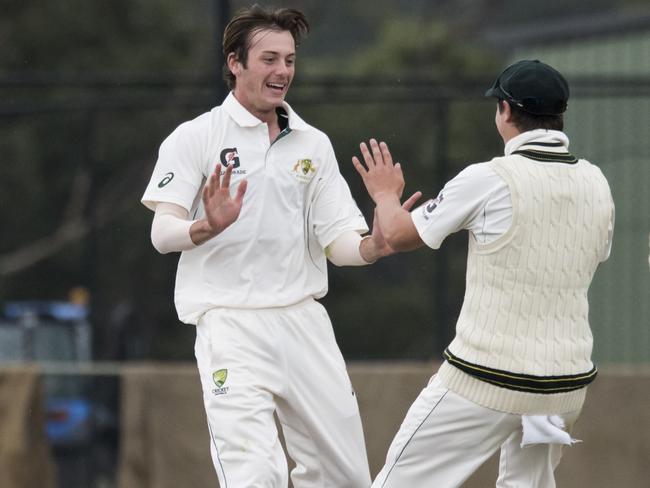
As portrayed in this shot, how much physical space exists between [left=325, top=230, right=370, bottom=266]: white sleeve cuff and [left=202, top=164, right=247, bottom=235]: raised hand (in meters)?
0.77

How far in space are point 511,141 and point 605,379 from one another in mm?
3666

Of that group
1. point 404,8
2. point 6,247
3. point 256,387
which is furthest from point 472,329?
point 404,8

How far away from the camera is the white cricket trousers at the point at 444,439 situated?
5.80m

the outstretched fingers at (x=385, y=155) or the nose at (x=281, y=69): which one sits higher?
the nose at (x=281, y=69)

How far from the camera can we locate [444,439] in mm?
5832

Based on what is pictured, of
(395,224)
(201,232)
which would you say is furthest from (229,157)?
(395,224)

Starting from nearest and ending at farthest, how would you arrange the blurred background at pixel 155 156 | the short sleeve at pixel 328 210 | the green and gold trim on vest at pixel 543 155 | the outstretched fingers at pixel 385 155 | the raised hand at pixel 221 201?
the green and gold trim on vest at pixel 543 155 → the raised hand at pixel 221 201 → the outstretched fingers at pixel 385 155 → the short sleeve at pixel 328 210 → the blurred background at pixel 155 156

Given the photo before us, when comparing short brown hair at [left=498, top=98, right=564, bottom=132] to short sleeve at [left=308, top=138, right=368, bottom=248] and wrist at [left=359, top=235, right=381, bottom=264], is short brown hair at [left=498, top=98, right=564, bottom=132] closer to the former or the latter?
wrist at [left=359, top=235, right=381, bottom=264]

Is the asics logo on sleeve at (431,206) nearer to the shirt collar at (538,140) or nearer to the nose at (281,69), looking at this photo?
the shirt collar at (538,140)

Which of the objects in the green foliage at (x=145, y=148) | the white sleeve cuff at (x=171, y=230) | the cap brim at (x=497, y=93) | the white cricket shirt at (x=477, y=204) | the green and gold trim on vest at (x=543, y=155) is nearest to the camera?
the white cricket shirt at (x=477, y=204)

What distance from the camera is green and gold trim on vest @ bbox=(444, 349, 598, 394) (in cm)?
572

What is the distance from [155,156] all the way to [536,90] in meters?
10.8

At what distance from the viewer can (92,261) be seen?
10703 mm

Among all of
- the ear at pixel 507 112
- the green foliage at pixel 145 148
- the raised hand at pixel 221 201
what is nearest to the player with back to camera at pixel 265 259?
the raised hand at pixel 221 201
